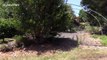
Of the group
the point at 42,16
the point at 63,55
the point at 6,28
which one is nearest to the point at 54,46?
the point at 42,16

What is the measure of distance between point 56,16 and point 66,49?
86.3 inches

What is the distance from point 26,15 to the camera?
16.4 meters

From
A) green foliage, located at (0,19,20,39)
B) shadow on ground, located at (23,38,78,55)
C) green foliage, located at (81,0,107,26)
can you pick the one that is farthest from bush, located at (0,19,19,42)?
green foliage, located at (81,0,107,26)

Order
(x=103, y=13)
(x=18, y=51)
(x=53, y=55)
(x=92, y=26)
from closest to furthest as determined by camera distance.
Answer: (x=53, y=55) < (x=18, y=51) < (x=103, y=13) < (x=92, y=26)

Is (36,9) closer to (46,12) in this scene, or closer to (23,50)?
(46,12)

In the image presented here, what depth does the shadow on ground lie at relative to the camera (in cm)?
1550

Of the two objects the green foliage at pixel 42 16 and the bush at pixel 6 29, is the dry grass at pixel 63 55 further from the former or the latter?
the bush at pixel 6 29

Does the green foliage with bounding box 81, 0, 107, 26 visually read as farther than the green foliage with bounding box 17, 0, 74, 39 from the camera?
Yes

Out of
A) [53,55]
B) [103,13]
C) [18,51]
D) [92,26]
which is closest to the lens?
[53,55]

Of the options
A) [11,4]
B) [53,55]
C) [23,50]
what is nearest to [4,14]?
[11,4]

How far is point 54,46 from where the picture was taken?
1609cm

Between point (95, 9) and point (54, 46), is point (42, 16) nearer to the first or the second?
point (54, 46)

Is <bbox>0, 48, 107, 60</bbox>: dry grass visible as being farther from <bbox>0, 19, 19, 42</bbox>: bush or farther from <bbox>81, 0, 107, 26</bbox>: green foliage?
<bbox>81, 0, 107, 26</bbox>: green foliage

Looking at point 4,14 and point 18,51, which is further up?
point 4,14
